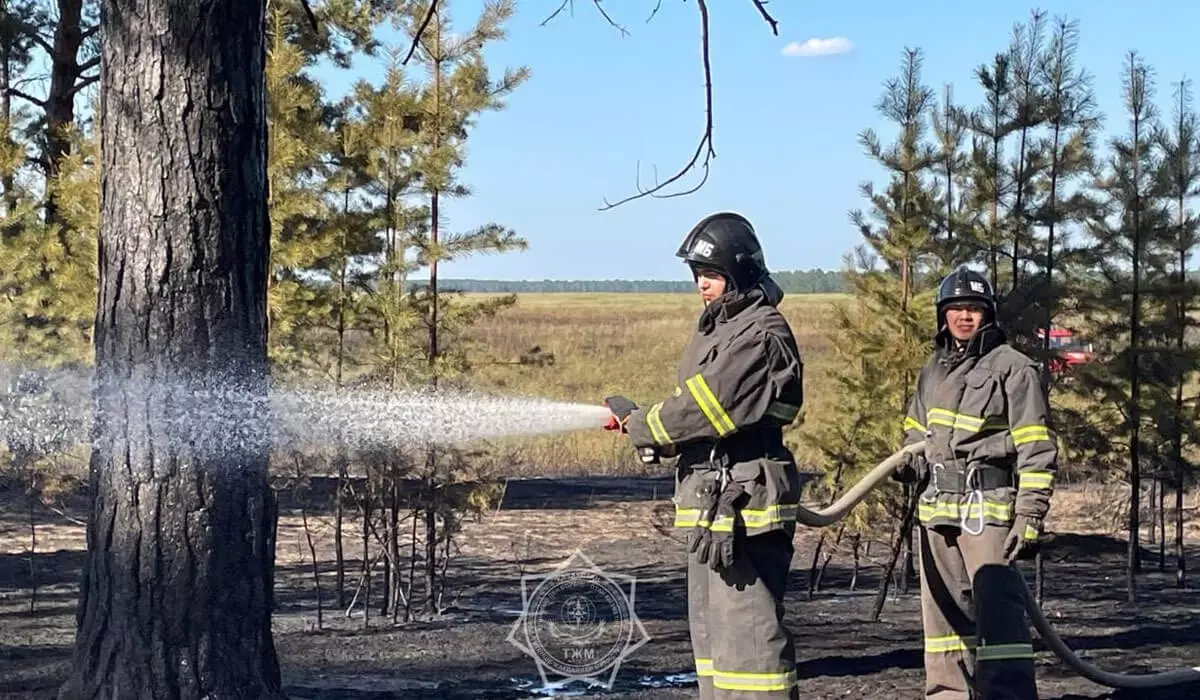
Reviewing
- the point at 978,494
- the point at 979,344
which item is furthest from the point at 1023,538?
the point at 979,344

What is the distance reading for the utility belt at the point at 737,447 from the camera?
4.96m

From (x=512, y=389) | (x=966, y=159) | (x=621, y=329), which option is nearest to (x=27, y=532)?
(x=512, y=389)

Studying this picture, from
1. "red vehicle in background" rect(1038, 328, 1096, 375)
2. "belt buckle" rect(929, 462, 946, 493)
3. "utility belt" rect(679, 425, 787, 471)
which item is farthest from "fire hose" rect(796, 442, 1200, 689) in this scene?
"red vehicle in background" rect(1038, 328, 1096, 375)

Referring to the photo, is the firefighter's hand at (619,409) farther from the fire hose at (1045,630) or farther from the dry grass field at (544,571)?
the dry grass field at (544,571)

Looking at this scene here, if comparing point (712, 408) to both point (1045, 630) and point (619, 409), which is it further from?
point (1045, 630)

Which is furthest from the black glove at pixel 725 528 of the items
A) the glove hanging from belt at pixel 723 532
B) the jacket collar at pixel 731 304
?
the jacket collar at pixel 731 304

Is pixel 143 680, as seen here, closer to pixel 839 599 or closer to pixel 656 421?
pixel 656 421

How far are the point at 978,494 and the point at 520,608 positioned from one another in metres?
4.09

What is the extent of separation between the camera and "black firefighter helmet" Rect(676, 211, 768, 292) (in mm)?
5031

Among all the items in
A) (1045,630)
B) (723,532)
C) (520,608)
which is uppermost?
(723,532)

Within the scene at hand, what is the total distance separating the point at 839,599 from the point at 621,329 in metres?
47.1

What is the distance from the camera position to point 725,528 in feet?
15.8

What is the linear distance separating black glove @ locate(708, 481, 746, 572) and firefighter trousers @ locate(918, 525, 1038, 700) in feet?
5.50

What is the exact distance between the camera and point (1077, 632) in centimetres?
864
